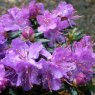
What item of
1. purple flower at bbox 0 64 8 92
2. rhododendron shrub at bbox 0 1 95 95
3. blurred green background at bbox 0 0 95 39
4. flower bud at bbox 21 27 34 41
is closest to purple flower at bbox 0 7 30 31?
rhododendron shrub at bbox 0 1 95 95

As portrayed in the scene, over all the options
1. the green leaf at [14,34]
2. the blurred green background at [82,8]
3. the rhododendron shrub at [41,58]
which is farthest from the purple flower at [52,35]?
the blurred green background at [82,8]

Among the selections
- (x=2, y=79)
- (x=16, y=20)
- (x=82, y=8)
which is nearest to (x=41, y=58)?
(x=2, y=79)

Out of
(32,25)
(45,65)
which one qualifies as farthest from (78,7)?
(45,65)

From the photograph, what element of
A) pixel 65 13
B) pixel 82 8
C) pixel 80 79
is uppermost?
pixel 65 13

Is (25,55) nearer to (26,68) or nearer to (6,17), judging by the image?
(26,68)

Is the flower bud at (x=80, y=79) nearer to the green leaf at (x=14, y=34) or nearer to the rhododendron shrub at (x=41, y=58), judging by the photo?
the rhododendron shrub at (x=41, y=58)

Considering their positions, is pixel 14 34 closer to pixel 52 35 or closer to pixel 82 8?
pixel 52 35

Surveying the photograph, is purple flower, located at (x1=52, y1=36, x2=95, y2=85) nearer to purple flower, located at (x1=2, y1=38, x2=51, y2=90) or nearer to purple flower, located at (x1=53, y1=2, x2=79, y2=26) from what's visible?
purple flower, located at (x1=2, y1=38, x2=51, y2=90)
